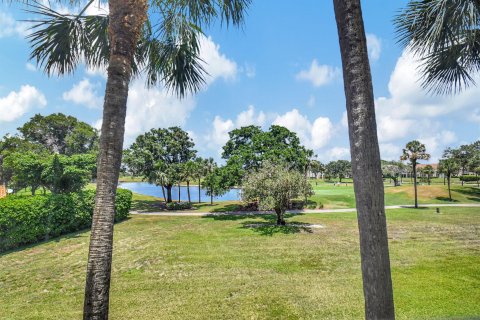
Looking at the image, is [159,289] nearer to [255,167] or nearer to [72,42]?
[72,42]

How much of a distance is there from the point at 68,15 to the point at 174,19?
7.76 feet

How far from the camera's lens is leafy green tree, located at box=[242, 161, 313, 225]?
18.0 metres

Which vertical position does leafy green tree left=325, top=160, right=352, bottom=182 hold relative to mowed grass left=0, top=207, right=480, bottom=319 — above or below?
above

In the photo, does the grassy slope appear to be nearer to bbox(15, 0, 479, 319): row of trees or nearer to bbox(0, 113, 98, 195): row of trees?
bbox(0, 113, 98, 195): row of trees

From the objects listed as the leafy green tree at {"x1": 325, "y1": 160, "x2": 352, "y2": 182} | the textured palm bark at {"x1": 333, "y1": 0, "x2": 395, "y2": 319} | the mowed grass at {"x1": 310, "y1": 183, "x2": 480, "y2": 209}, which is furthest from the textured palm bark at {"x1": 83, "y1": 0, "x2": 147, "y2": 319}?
the leafy green tree at {"x1": 325, "y1": 160, "x2": 352, "y2": 182}

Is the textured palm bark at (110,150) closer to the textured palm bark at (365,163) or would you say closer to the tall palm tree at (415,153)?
the textured palm bark at (365,163)

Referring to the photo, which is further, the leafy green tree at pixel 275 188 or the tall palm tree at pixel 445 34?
the leafy green tree at pixel 275 188

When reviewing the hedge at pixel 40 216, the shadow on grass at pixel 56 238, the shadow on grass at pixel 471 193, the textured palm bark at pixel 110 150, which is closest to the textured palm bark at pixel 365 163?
the textured palm bark at pixel 110 150

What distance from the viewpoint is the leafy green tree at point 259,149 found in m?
27.8

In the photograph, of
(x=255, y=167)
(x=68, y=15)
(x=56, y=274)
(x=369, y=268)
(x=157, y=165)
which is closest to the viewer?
(x=369, y=268)

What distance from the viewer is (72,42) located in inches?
258

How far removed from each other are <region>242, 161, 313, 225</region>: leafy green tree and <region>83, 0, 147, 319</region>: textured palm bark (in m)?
14.8

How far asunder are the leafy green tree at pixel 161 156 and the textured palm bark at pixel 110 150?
31.7m

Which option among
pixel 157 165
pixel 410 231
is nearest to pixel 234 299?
pixel 410 231
